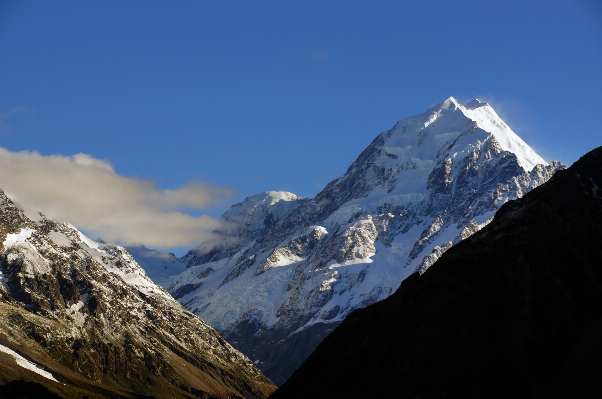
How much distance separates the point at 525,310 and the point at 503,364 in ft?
70.9

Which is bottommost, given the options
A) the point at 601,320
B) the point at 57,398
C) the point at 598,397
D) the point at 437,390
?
the point at 57,398

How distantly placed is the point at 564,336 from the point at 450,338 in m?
26.2

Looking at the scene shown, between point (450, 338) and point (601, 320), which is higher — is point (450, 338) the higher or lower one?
the lower one

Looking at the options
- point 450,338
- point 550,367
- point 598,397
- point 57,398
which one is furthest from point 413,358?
point 57,398

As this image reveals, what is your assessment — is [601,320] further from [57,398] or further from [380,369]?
[57,398]

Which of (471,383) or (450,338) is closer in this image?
(471,383)

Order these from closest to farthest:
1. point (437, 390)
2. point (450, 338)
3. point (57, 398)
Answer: point (57, 398)
point (437, 390)
point (450, 338)

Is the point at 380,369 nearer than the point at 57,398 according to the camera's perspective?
No

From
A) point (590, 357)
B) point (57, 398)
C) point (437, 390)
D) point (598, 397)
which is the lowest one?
point (57, 398)

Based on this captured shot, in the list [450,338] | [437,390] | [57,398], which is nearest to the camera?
[57,398]

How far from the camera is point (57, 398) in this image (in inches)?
6260

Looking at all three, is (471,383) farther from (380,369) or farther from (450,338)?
(380,369)

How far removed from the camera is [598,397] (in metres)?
162

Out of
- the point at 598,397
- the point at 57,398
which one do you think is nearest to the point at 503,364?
the point at 598,397
